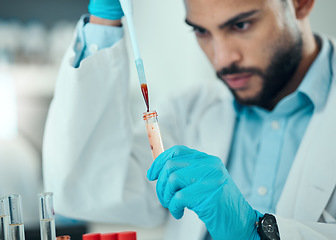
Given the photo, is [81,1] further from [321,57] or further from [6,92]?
[321,57]

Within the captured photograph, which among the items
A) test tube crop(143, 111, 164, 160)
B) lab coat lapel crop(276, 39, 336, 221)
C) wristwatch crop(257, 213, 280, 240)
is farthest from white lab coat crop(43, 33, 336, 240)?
test tube crop(143, 111, 164, 160)

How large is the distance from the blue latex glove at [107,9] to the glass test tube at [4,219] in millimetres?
646

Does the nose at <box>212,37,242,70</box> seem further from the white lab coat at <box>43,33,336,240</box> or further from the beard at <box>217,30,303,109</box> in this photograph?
the white lab coat at <box>43,33,336,240</box>

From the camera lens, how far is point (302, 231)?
1.03 metres

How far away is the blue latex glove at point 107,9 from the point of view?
4.15 feet

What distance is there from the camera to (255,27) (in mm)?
1358

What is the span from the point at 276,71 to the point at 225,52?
0.20 m

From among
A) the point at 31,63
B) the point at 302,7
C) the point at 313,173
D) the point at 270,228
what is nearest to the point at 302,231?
the point at 270,228

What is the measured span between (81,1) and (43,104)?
2.27ft

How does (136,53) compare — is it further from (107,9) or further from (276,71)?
(276,71)

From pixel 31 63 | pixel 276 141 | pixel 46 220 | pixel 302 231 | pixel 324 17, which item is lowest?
pixel 302 231

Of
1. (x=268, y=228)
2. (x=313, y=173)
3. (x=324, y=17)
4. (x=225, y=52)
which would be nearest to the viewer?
(x=268, y=228)

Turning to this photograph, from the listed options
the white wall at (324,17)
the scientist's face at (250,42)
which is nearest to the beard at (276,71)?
the scientist's face at (250,42)

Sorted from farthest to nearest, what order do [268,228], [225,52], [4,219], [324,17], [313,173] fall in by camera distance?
1. [324,17]
2. [225,52]
3. [313,173]
4. [268,228]
5. [4,219]
